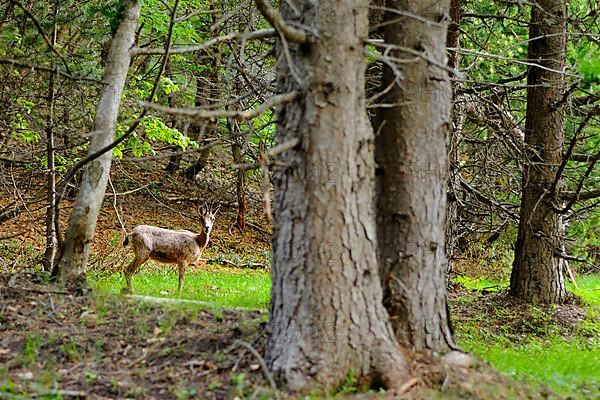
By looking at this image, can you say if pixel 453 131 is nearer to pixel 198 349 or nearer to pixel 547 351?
pixel 547 351

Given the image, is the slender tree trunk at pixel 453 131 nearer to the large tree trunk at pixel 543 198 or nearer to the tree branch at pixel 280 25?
the large tree trunk at pixel 543 198

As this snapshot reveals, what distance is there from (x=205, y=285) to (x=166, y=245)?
1543 millimetres

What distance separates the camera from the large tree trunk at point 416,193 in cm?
570

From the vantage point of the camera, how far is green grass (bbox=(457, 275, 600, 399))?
253 inches

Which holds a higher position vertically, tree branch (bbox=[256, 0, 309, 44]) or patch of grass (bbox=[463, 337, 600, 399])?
tree branch (bbox=[256, 0, 309, 44])

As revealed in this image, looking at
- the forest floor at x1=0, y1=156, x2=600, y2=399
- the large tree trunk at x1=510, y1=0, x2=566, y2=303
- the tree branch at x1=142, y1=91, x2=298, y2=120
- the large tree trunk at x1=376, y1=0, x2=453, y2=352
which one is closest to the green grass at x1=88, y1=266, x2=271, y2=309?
the forest floor at x1=0, y1=156, x2=600, y2=399

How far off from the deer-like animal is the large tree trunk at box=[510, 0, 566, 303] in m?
5.28

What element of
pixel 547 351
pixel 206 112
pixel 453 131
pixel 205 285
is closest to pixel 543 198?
pixel 453 131

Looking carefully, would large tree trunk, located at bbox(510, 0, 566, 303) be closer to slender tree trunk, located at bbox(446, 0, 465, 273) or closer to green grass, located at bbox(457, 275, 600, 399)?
green grass, located at bbox(457, 275, 600, 399)

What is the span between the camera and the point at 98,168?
27.7 feet

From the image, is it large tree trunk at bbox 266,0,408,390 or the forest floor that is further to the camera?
the forest floor

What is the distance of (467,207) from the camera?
39.6 ft

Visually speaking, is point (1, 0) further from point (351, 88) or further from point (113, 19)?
point (351, 88)

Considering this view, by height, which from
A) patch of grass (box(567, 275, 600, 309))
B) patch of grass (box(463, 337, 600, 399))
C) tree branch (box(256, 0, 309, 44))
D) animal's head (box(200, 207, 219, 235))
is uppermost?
tree branch (box(256, 0, 309, 44))
